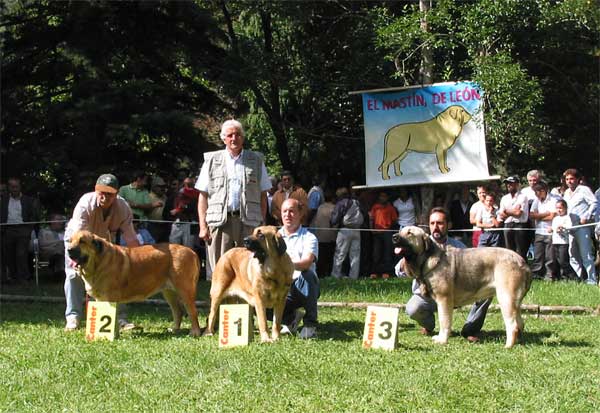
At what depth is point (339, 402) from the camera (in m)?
5.55

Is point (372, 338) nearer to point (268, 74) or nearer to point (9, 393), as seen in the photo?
point (9, 393)

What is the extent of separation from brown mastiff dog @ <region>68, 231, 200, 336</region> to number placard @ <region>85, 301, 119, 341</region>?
40 centimetres

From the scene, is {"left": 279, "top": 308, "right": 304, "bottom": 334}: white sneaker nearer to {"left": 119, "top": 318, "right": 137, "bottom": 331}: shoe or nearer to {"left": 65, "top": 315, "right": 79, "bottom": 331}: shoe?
{"left": 119, "top": 318, "right": 137, "bottom": 331}: shoe

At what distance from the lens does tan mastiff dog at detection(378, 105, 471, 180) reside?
15.9 m

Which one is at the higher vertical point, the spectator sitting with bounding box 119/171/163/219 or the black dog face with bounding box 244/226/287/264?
the spectator sitting with bounding box 119/171/163/219

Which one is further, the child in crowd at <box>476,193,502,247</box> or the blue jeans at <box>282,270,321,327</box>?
the child in crowd at <box>476,193,502,247</box>

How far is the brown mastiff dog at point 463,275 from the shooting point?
753 centimetres

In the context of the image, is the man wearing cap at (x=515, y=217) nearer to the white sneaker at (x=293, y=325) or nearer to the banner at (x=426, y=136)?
the banner at (x=426, y=136)

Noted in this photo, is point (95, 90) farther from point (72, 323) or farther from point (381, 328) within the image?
point (381, 328)

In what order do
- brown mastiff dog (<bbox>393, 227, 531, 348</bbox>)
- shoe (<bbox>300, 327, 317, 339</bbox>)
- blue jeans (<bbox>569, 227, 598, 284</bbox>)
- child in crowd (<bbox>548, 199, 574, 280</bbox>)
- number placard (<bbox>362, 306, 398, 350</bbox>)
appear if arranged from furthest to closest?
child in crowd (<bbox>548, 199, 574, 280</bbox>) < blue jeans (<bbox>569, 227, 598, 284</bbox>) < shoe (<bbox>300, 327, 317, 339</bbox>) < brown mastiff dog (<bbox>393, 227, 531, 348</bbox>) < number placard (<bbox>362, 306, 398, 350</bbox>)

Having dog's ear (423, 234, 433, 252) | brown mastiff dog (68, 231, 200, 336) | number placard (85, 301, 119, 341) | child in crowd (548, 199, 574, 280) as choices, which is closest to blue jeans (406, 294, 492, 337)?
dog's ear (423, 234, 433, 252)

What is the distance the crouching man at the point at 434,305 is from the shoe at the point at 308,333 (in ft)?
3.19

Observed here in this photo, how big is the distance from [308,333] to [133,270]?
1838 millimetres

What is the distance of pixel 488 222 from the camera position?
551 inches
